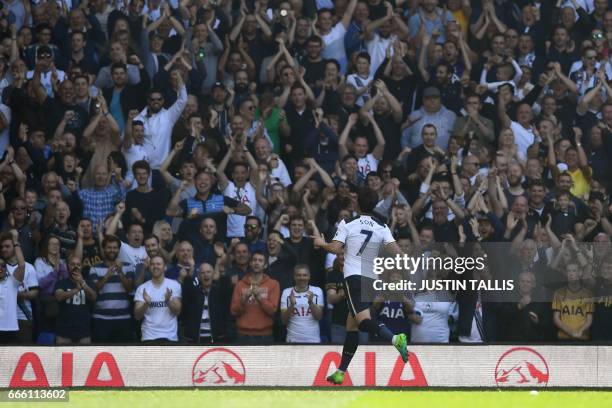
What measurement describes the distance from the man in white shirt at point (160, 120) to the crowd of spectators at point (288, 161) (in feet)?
0.13

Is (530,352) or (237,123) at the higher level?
(237,123)

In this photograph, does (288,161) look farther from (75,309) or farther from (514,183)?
(75,309)

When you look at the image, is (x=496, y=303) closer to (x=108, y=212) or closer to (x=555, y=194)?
(x=555, y=194)

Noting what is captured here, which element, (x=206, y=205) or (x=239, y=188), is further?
(x=239, y=188)

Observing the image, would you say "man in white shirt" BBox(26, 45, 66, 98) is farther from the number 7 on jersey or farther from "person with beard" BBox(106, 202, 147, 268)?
the number 7 on jersey

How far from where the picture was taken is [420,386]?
16.4 m

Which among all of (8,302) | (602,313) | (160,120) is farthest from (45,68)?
(602,313)

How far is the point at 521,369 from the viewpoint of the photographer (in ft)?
54.1

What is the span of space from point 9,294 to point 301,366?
442 centimetres

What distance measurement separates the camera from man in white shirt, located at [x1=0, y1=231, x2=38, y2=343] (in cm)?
1773

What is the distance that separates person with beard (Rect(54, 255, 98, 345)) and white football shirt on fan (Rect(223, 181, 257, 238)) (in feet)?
8.57

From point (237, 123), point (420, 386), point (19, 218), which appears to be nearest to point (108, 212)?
point (19, 218)

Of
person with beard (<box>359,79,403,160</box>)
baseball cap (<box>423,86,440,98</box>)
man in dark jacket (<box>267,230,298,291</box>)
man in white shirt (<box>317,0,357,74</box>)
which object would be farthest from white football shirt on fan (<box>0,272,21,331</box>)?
baseball cap (<box>423,86,440,98</box>)

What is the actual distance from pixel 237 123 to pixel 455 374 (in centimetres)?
593
